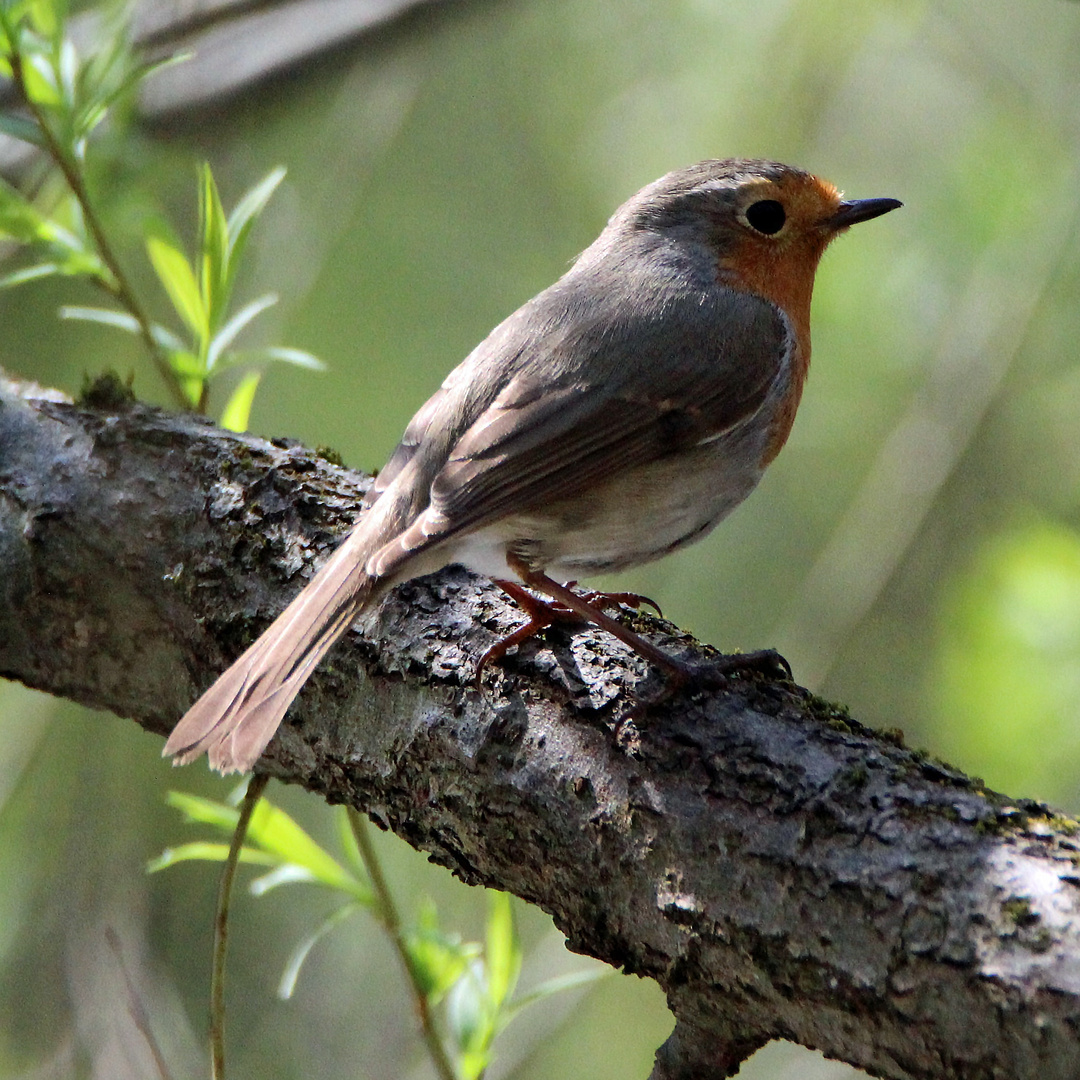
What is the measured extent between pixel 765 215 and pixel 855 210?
276mm

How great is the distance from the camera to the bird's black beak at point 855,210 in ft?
11.5

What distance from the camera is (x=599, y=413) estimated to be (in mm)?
2896

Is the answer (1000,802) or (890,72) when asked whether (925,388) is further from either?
(1000,802)

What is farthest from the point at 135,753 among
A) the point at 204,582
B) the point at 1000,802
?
the point at 1000,802

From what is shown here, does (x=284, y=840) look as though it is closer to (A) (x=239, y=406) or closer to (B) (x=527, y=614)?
(B) (x=527, y=614)

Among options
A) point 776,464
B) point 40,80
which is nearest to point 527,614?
point 40,80

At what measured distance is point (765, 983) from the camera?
182cm

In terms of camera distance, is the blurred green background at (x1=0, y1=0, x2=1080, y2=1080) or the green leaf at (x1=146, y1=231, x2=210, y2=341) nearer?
the green leaf at (x1=146, y1=231, x2=210, y2=341)

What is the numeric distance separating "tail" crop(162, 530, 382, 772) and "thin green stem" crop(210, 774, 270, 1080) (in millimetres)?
293

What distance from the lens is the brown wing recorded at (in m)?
2.72

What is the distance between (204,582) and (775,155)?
140 inches

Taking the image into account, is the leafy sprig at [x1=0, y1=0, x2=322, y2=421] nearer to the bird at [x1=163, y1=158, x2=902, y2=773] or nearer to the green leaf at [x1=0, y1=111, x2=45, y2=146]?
the green leaf at [x1=0, y1=111, x2=45, y2=146]

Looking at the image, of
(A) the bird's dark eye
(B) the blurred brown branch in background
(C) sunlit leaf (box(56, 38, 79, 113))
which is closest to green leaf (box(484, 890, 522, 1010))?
(A) the bird's dark eye

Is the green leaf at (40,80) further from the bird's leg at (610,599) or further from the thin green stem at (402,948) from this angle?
the thin green stem at (402,948)
